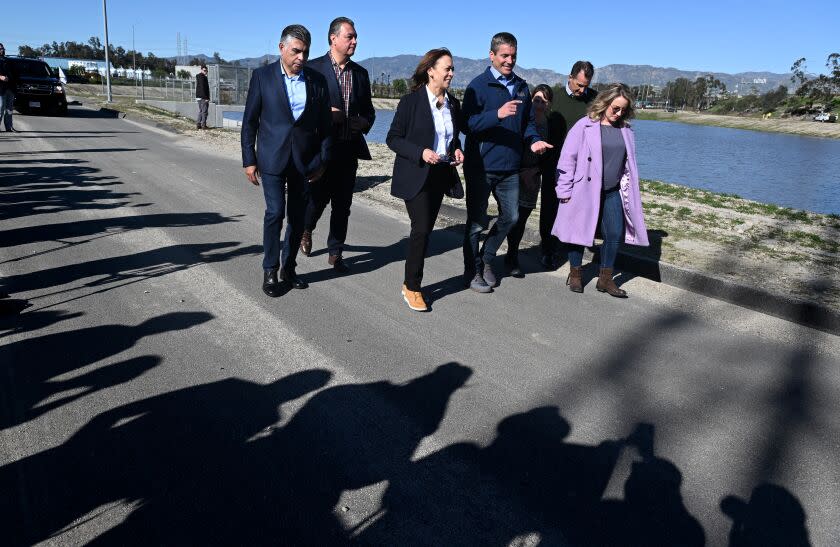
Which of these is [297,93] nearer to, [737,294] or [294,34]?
[294,34]

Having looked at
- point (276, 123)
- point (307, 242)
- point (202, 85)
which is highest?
point (202, 85)

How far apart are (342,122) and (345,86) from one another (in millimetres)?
333

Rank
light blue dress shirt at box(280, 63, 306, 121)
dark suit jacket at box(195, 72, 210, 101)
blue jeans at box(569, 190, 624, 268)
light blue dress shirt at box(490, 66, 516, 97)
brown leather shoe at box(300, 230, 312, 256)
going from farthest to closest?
dark suit jacket at box(195, 72, 210, 101), brown leather shoe at box(300, 230, 312, 256), blue jeans at box(569, 190, 624, 268), light blue dress shirt at box(490, 66, 516, 97), light blue dress shirt at box(280, 63, 306, 121)

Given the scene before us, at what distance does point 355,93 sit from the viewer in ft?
19.9

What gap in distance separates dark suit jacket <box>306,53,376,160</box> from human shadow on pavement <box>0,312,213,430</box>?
2.35m

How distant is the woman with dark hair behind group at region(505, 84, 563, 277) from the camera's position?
624cm

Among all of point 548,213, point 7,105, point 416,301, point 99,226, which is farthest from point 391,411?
point 7,105

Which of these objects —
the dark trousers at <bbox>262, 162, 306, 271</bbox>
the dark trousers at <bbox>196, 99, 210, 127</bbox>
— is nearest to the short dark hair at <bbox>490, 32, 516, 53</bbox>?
the dark trousers at <bbox>262, 162, 306, 271</bbox>

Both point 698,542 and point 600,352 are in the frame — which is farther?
point 600,352

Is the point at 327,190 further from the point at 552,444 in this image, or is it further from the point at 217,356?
the point at 552,444

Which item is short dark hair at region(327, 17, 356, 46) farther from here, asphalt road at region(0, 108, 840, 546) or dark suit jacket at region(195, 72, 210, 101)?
dark suit jacket at region(195, 72, 210, 101)

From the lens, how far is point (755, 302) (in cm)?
572

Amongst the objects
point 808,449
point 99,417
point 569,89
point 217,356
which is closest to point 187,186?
point 569,89

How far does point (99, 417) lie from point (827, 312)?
520 centimetres
